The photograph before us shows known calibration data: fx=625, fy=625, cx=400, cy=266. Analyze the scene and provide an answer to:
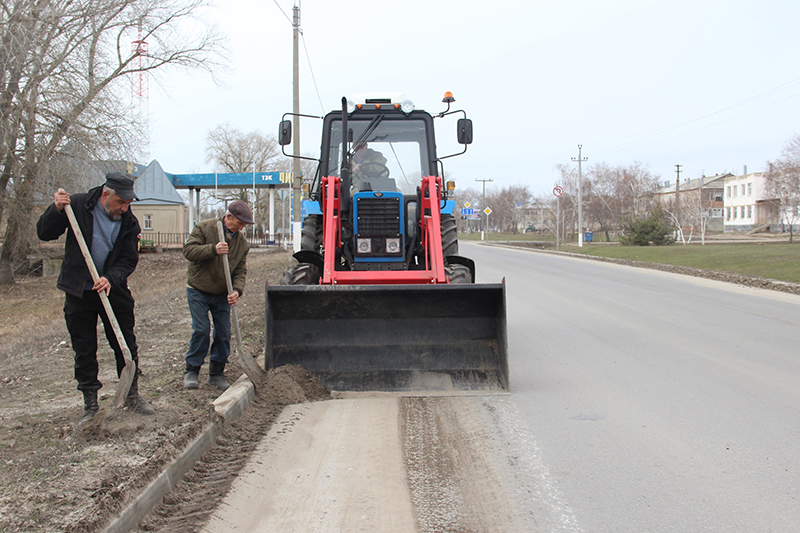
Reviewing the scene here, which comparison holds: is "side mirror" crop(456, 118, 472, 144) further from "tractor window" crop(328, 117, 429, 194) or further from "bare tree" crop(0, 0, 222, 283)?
"bare tree" crop(0, 0, 222, 283)

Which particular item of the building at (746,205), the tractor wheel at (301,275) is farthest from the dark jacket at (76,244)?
the building at (746,205)

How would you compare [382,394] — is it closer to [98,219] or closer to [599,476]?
[599,476]

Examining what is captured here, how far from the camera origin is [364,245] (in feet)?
23.6

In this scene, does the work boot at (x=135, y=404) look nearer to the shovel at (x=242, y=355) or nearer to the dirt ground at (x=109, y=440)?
the dirt ground at (x=109, y=440)

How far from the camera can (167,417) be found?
14.8 ft

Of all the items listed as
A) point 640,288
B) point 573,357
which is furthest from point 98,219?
point 640,288

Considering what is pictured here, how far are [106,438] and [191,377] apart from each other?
57.6 inches

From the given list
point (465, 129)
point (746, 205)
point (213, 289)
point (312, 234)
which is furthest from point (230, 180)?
point (746, 205)

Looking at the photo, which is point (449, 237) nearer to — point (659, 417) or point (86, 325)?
point (659, 417)

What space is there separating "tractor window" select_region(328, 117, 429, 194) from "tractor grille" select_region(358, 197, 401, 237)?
1.52ft

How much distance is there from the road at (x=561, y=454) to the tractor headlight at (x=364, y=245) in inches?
81.5

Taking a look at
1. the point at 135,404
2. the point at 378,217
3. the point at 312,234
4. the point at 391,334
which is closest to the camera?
the point at 135,404

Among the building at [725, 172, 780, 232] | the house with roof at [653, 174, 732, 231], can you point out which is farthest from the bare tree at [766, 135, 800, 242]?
the building at [725, 172, 780, 232]

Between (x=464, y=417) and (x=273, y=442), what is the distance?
1.46 meters
